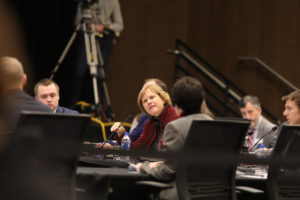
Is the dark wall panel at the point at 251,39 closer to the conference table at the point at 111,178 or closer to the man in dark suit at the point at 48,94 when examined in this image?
the man in dark suit at the point at 48,94

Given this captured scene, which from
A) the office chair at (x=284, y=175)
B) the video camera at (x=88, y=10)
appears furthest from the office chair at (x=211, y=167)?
the video camera at (x=88, y=10)

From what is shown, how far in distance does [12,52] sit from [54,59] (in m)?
0.68

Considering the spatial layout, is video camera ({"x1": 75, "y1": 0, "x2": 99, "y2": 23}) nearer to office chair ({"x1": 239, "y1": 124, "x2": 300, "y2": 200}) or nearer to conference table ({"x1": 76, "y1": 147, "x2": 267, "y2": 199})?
conference table ({"x1": 76, "y1": 147, "x2": 267, "y2": 199})

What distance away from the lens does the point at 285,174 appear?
11.6ft

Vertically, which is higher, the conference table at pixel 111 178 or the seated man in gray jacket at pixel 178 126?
the seated man in gray jacket at pixel 178 126

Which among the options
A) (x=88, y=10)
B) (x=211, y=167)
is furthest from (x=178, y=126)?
(x=88, y=10)

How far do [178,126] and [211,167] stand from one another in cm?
28

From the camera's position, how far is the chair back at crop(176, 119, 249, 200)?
2.99 m

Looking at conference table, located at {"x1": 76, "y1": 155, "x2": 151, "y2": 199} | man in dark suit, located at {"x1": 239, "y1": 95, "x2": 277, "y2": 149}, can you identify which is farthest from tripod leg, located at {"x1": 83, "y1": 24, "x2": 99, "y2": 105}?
conference table, located at {"x1": 76, "y1": 155, "x2": 151, "y2": 199}

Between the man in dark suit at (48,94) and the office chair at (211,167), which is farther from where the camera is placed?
the man in dark suit at (48,94)

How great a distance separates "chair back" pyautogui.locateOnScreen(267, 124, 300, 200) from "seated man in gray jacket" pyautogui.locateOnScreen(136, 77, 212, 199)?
1.44 ft

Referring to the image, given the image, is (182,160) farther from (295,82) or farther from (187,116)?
(295,82)

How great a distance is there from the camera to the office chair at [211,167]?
2.99 metres

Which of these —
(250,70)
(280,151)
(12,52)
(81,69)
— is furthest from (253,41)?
(280,151)
